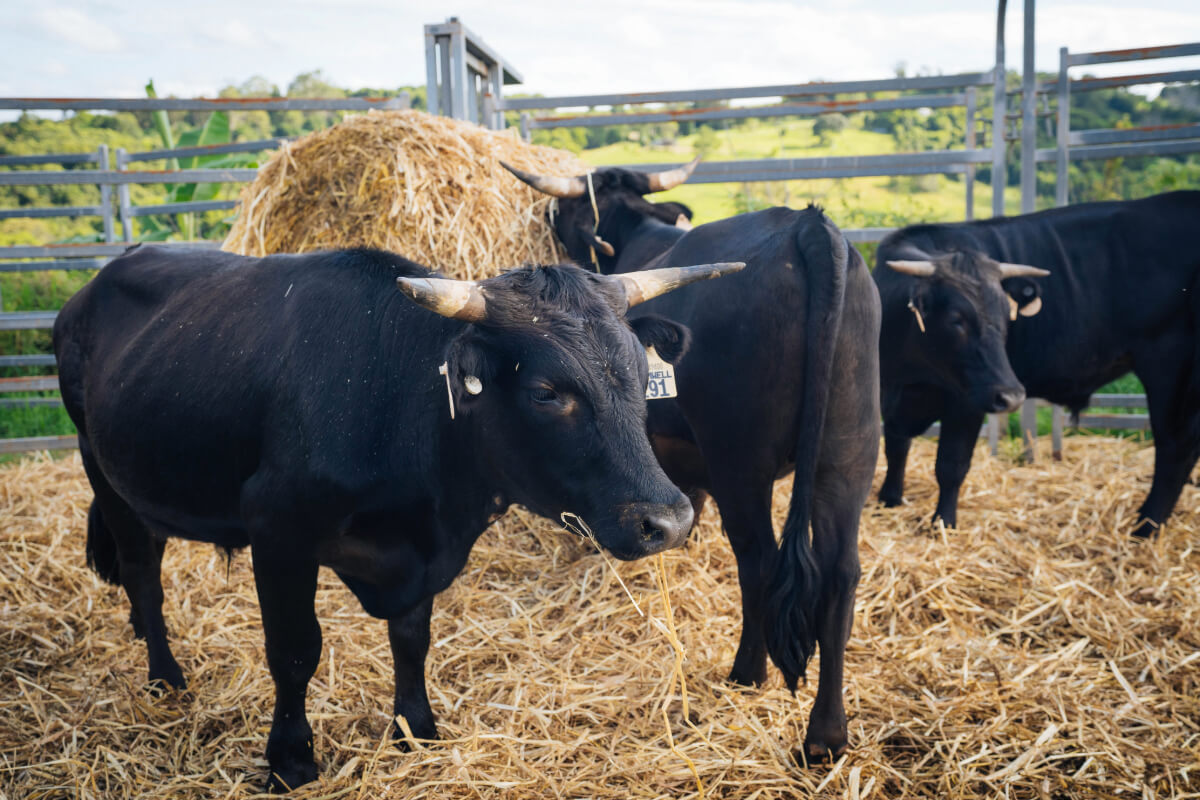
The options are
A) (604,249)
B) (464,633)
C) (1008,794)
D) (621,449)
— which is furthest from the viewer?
(604,249)

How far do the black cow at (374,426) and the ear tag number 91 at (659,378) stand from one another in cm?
5

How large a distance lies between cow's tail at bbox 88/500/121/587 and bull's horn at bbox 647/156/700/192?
3526mm

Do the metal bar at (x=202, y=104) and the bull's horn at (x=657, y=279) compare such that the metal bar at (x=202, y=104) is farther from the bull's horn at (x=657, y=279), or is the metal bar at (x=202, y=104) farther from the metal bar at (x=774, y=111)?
the bull's horn at (x=657, y=279)

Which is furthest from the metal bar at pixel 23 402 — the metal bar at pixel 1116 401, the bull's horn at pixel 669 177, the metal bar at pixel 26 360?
the metal bar at pixel 1116 401

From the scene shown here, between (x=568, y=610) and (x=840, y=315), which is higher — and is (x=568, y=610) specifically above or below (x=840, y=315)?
below

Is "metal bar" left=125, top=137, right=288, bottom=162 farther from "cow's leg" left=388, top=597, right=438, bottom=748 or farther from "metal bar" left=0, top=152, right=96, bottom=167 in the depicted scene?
"cow's leg" left=388, top=597, right=438, bottom=748

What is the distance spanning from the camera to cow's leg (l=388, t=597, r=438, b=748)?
2.97 metres

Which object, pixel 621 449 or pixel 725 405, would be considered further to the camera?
pixel 725 405

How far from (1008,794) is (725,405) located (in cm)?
154

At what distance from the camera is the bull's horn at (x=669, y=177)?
5.18m

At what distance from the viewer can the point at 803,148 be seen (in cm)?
2755

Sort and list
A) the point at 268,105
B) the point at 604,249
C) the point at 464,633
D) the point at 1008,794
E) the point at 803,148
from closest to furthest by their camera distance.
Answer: the point at 1008,794 → the point at 464,633 → the point at 604,249 → the point at 268,105 → the point at 803,148

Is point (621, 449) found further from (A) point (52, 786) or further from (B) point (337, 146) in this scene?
(B) point (337, 146)

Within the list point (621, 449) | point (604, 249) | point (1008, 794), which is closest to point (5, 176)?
point (604, 249)
